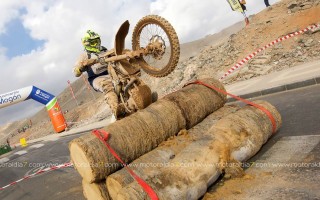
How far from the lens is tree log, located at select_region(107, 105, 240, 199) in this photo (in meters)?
4.87

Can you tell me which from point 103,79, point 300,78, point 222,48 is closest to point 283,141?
point 103,79

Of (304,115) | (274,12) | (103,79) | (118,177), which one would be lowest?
(304,115)

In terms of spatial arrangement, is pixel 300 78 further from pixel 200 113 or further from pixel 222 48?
pixel 222 48

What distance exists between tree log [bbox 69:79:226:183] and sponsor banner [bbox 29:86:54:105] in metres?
17.1

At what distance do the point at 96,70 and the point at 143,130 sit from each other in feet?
8.74

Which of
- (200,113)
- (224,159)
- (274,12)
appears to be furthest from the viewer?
(274,12)

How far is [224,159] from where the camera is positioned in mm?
4617

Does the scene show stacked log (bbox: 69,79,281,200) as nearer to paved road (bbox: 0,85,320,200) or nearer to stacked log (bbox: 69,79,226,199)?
stacked log (bbox: 69,79,226,199)

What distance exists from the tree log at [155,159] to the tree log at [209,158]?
0.27 meters

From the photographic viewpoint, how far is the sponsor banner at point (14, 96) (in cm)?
1978

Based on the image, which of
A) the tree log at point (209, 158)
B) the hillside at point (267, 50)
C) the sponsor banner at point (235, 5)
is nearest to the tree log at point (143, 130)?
the tree log at point (209, 158)

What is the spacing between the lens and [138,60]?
7039mm

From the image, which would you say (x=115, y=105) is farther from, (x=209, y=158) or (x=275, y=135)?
(x=275, y=135)

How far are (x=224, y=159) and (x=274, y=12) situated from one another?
18.9 m
